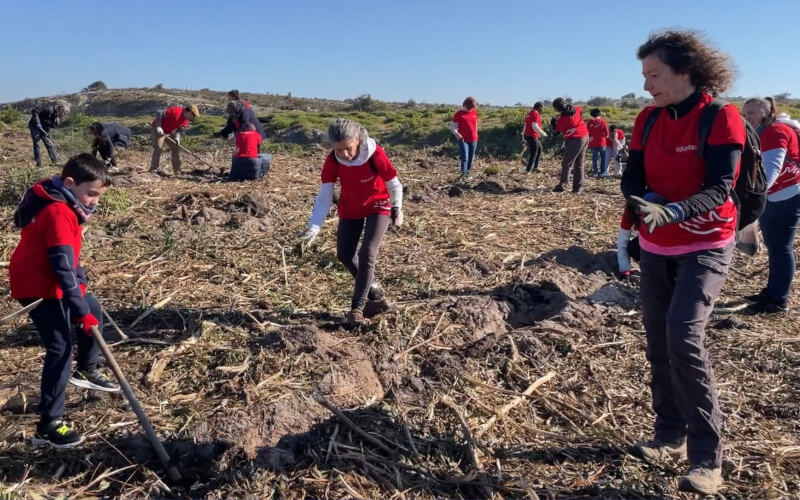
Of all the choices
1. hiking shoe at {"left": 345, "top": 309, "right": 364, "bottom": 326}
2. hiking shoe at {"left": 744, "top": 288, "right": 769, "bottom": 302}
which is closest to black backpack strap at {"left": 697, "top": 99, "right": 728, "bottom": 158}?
hiking shoe at {"left": 345, "top": 309, "right": 364, "bottom": 326}

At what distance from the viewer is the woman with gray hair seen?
4.93m

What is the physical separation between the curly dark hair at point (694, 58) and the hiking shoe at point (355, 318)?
9.95 ft

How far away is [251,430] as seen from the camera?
11.8ft

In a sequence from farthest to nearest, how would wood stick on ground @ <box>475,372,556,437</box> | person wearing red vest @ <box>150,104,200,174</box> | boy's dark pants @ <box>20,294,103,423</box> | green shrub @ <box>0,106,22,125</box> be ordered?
green shrub @ <box>0,106,22,125</box>
person wearing red vest @ <box>150,104,200,174</box>
wood stick on ground @ <box>475,372,556,437</box>
boy's dark pants @ <box>20,294,103,423</box>

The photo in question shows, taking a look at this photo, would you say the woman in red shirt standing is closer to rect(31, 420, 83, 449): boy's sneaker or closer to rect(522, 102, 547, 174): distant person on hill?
rect(31, 420, 83, 449): boy's sneaker

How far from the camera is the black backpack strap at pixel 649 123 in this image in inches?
122

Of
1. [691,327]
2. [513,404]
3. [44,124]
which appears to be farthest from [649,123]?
[44,124]

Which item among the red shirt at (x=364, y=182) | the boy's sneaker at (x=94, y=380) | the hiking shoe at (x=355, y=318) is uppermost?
the red shirt at (x=364, y=182)

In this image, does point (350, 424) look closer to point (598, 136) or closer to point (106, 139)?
point (106, 139)

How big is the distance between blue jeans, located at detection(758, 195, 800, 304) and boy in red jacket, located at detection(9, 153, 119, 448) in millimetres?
5431

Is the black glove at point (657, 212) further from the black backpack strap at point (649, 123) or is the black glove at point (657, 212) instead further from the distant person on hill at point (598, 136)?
the distant person on hill at point (598, 136)

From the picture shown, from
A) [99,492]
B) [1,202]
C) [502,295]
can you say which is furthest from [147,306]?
[1,202]

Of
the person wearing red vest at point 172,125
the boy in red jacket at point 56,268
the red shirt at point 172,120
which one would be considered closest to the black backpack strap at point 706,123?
the boy in red jacket at point 56,268

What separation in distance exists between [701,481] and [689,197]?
4.54ft
